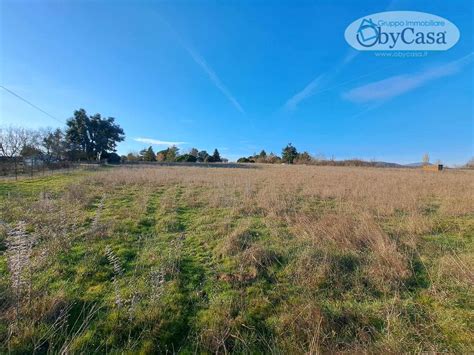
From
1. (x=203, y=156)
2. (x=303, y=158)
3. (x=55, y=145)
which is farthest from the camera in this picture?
(x=203, y=156)

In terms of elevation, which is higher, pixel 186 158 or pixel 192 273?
pixel 186 158

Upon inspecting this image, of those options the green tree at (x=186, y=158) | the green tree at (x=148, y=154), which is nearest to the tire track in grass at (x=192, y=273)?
the green tree at (x=186, y=158)

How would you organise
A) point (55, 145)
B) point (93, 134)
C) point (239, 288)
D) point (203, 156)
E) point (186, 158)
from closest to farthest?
point (239, 288), point (55, 145), point (93, 134), point (186, 158), point (203, 156)

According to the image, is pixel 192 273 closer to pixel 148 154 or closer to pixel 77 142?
pixel 77 142

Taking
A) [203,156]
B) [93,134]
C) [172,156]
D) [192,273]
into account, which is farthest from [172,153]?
[192,273]

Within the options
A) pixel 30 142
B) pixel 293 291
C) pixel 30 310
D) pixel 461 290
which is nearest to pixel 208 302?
pixel 293 291

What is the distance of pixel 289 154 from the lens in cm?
6781

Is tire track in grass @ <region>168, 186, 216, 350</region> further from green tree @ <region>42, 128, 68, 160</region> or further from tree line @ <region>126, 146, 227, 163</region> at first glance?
tree line @ <region>126, 146, 227, 163</region>

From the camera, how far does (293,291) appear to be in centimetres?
271

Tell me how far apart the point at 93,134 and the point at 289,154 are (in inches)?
2068

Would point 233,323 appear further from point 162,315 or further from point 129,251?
point 129,251

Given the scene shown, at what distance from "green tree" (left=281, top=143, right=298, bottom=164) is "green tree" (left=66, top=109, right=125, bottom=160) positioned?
1841 inches

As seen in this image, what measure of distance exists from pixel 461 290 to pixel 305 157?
213ft

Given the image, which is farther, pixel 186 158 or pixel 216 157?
pixel 216 157
